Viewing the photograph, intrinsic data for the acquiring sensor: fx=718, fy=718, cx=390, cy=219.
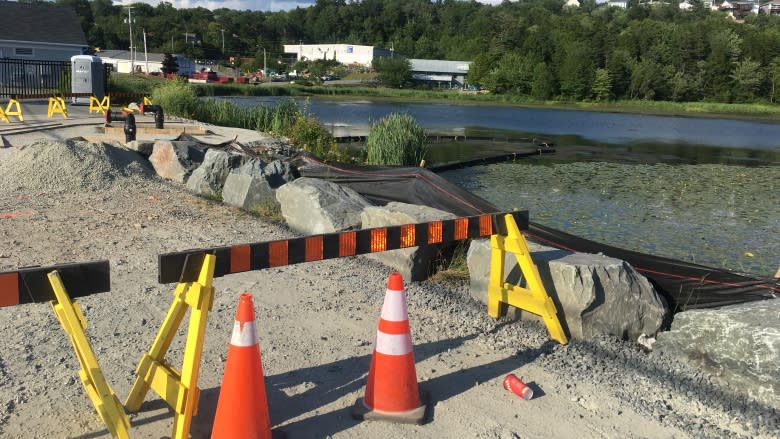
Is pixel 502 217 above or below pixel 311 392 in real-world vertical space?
above

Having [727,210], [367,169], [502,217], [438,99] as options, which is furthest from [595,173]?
[438,99]

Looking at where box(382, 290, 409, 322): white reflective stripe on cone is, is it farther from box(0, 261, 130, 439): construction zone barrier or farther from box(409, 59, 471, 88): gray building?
box(409, 59, 471, 88): gray building

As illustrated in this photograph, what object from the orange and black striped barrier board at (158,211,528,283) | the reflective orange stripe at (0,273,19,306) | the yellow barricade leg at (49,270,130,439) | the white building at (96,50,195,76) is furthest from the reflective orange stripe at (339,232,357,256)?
the white building at (96,50,195,76)

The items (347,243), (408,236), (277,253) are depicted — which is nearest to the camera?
(277,253)

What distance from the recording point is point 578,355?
5.61m

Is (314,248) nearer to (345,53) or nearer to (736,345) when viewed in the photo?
(736,345)

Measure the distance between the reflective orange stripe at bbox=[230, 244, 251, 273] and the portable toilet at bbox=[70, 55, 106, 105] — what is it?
2561cm

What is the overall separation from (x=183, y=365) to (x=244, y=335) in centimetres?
41

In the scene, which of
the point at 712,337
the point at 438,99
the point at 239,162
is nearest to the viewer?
the point at 712,337

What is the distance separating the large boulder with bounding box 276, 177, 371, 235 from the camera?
359 inches

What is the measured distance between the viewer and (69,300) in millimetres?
3859

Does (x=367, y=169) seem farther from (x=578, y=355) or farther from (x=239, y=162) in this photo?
(x=578, y=355)

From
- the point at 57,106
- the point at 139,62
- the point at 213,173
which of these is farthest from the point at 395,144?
the point at 139,62

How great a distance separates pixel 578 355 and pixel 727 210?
11934 millimetres
